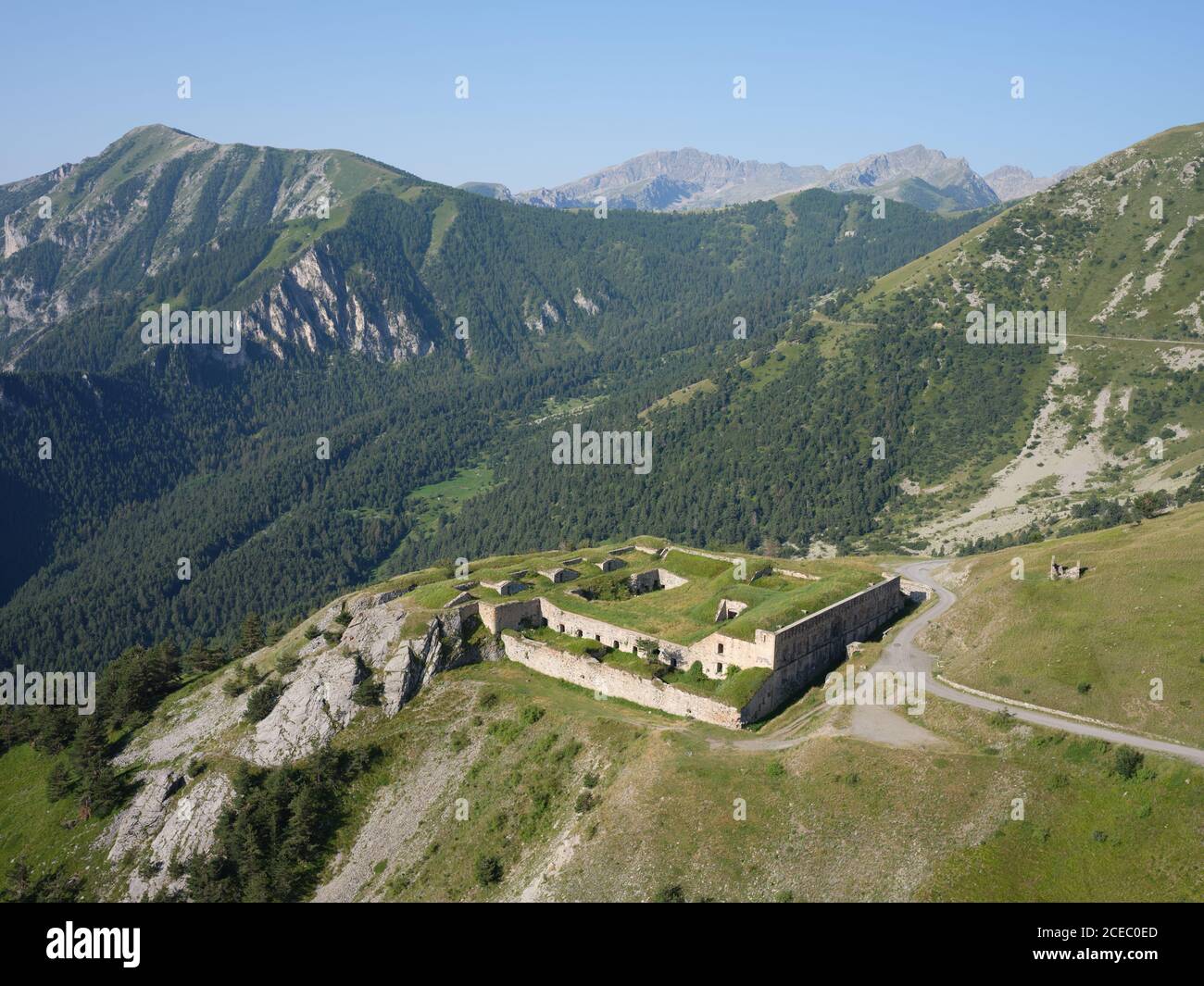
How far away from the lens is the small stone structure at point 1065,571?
75438 mm

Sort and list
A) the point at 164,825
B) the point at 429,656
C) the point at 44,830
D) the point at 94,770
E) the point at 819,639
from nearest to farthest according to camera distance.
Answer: the point at 819,639 → the point at 164,825 → the point at 429,656 → the point at 44,830 → the point at 94,770

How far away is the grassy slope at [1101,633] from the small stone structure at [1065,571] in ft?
2.39

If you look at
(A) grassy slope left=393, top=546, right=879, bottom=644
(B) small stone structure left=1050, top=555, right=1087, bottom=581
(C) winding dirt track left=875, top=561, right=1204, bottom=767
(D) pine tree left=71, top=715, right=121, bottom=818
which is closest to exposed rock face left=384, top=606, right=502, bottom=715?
(A) grassy slope left=393, top=546, right=879, bottom=644

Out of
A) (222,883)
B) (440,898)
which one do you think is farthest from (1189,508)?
(222,883)

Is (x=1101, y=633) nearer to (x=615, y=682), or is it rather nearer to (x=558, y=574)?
(x=615, y=682)

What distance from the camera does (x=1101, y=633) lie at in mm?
66188

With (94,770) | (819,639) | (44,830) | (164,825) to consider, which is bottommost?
(44,830)

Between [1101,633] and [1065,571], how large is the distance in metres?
11.3

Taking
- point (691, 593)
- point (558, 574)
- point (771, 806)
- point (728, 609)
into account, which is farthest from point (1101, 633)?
point (558, 574)

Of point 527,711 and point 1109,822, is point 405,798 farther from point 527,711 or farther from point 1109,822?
point 1109,822

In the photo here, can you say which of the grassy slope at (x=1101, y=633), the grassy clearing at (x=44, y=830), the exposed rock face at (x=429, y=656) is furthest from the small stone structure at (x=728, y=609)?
the grassy clearing at (x=44, y=830)

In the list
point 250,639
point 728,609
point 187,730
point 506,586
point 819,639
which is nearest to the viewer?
point 819,639

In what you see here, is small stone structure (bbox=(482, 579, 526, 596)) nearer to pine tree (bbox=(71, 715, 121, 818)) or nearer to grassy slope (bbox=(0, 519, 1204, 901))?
grassy slope (bbox=(0, 519, 1204, 901))

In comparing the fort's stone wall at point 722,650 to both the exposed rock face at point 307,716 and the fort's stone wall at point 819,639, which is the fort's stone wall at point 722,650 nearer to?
the fort's stone wall at point 819,639
